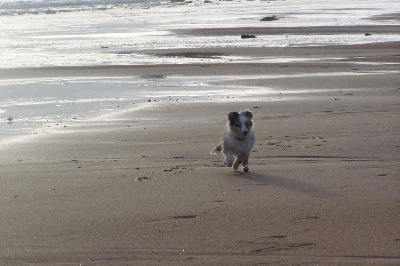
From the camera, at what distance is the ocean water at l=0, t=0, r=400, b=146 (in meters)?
15.1

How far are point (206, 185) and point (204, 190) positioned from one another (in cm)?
27

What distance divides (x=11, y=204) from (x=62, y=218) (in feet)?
2.55

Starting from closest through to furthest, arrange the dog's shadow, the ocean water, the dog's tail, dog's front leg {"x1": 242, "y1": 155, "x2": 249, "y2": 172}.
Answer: the dog's shadow → dog's front leg {"x1": 242, "y1": 155, "x2": 249, "y2": 172} → the dog's tail → the ocean water

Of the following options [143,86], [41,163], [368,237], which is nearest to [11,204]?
[41,163]

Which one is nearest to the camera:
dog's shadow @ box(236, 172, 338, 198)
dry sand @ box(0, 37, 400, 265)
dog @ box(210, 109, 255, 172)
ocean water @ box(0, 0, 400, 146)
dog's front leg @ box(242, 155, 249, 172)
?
dry sand @ box(0, 37, 400, 265)

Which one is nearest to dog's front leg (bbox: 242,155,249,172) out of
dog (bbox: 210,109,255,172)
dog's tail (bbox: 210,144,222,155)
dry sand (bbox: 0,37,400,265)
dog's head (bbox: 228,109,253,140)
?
dog (bbox: 210,109,255,172)

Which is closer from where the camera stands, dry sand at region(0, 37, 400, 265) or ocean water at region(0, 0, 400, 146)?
dry sand at region(0, 37, 400, 265)

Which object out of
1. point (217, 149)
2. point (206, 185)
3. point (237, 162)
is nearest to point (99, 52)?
point (217, 149)

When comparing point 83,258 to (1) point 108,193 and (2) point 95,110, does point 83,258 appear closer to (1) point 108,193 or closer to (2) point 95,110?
(1) point 108,193

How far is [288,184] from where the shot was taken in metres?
8.39

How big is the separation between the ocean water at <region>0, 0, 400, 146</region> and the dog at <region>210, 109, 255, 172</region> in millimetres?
3405

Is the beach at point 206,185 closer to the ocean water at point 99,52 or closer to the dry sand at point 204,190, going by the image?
the dry sand at point 204,190

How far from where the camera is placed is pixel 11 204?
7676 mm

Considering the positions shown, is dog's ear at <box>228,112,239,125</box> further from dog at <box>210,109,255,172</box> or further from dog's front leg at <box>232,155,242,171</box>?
dog's front leg at <box>232,155,242,171</box>
